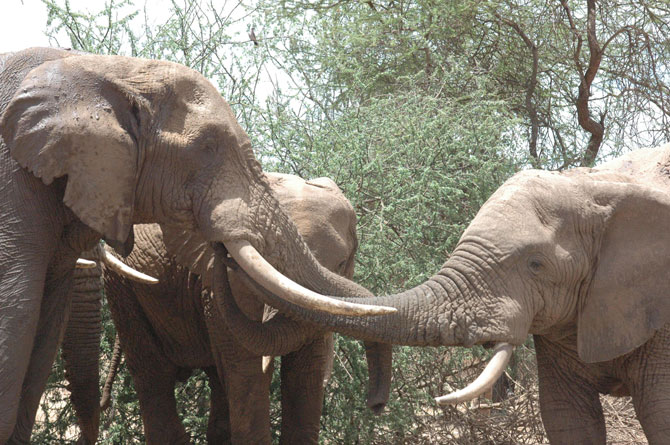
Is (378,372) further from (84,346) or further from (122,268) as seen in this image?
(84,346)

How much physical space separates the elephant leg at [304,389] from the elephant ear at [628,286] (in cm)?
145

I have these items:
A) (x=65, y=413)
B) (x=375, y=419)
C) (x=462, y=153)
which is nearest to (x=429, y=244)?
(x=462, y=153)

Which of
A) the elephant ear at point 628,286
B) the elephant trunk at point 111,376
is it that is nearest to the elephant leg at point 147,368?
the elephant trunk at point 111,376

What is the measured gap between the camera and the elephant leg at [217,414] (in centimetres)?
562

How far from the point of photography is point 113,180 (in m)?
3.56

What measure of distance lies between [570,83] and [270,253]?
573cm

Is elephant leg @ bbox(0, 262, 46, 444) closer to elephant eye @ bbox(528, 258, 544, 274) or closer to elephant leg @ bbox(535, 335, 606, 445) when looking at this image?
elephant eye @ bbox(528, 258, 544, 274)

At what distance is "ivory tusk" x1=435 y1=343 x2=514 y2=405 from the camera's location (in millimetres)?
3500

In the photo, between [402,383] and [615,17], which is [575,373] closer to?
[402,383]

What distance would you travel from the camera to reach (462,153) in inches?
248

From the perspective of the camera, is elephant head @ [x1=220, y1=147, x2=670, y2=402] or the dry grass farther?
the dry grass

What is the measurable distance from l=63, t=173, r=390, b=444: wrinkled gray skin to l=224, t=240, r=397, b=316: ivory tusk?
48cm

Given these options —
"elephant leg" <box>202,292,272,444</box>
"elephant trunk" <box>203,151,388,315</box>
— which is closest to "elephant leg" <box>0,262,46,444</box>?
"elephant trunk" <box>203,151,388,315</box>

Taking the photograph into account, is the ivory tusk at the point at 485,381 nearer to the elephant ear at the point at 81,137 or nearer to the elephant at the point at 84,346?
the elephant ear at the point at 81,137
